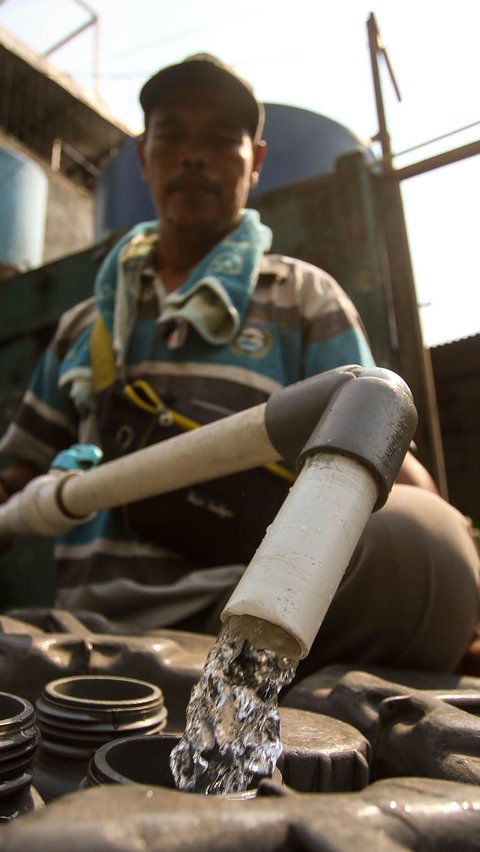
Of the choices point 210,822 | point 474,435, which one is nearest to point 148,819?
point 210,822

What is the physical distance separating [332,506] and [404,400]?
0.15 m

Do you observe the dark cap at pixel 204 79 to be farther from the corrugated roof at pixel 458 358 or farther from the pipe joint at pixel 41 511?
the corrugated roof at pixel 458 358

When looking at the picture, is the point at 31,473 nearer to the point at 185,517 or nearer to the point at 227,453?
the point at 185,517

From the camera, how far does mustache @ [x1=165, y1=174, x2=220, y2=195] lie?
140 cm

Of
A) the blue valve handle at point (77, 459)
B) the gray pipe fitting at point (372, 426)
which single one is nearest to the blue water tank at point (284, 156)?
the blue valve handle at point (77, 459)

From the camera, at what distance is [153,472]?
777 mm

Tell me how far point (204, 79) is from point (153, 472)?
3.28 ft

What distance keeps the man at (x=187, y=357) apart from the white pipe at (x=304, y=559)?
519 mm

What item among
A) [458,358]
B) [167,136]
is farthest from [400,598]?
[458,358]

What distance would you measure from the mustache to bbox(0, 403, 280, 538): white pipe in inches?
27.7

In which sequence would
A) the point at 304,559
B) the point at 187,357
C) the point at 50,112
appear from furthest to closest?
the point at 50,112 < the point at 187,357 < the point at 304,559

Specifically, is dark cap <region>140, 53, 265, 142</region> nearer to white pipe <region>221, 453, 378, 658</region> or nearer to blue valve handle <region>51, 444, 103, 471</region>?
blue valve handle <region>51, 444, 103, 471</region>

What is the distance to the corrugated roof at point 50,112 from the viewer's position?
27.8 ft

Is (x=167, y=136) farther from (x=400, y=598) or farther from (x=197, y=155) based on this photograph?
(x=400, y=598)
